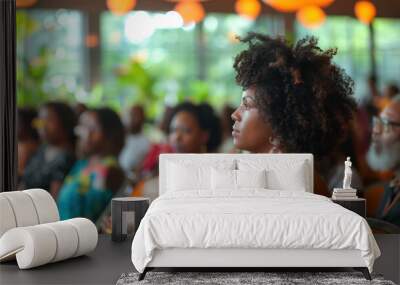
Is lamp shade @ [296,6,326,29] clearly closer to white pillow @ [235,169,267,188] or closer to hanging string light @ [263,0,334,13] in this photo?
hanging string light @ [263,0,334,13]

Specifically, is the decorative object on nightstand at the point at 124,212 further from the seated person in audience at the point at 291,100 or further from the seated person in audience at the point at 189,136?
the seated person in audience at the point at 291,100

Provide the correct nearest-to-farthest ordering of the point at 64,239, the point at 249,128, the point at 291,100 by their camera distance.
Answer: the point at 64,239 < the point at 291,100 < the point at 249,128

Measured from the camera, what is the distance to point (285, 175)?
6875 mm

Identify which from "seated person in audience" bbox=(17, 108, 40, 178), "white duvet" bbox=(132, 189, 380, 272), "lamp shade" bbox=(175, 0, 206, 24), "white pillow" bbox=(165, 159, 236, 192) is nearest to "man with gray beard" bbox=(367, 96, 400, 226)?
"white pillow" bbox=(165, 159, 236, 192)

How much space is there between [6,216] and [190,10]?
3178mm

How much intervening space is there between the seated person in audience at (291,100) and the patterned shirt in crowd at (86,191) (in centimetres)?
150

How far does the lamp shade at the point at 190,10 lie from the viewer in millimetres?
7711

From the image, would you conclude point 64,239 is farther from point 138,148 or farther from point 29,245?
point 138,148

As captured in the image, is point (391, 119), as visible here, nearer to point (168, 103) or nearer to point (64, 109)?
point (168, 103)

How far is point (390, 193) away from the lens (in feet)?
25.3

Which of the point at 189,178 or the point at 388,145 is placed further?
the point at 388,145

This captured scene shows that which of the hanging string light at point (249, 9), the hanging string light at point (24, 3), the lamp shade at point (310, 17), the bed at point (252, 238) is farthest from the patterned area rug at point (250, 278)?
the hanging string light at point (24, 3)

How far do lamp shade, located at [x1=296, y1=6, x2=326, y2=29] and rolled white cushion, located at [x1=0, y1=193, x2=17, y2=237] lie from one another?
3732mm

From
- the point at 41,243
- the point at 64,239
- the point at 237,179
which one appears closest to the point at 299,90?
the point at 237,179
